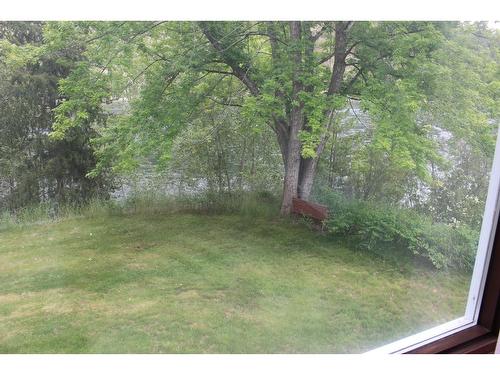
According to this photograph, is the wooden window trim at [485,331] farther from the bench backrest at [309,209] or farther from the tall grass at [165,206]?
the tall grass at [165,206]

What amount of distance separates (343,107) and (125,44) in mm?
800

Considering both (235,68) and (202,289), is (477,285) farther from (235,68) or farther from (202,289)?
(235,68)

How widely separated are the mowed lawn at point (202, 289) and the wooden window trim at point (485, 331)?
13 cm

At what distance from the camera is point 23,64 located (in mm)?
1151

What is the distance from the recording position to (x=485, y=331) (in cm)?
113

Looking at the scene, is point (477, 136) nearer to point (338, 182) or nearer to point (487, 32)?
point (487, 32)

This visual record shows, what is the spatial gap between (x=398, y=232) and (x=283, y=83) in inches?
27.7

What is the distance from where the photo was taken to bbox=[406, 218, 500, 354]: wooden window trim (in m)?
1.09

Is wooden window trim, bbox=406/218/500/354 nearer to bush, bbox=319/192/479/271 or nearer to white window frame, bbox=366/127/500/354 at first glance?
white window frame, bbox=366/127/500/354

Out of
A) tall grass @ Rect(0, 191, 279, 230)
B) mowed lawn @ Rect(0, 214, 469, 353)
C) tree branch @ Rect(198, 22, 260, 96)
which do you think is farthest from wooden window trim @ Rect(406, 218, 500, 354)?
tree branch @ Rect(198, 22, 260, 96)

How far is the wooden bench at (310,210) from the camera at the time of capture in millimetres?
1457

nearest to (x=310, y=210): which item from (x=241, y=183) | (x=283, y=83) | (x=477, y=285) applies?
(x=241, y=183)

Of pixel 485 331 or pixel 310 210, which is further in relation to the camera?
pixel 310 210
